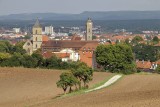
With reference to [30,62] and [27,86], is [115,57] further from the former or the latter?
[27,86]

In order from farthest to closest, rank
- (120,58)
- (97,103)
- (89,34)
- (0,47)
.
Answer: (89,34) < (0,47) < (120,58) < (97,103)

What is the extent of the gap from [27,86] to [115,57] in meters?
25.0

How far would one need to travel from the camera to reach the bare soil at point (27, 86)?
39069mm

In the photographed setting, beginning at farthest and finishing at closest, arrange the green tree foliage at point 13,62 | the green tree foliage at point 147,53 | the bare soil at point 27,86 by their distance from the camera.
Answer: the green tree foliage at point 147,53 < the green tree foliage at point 13,62 < the bare soil at point 27,86

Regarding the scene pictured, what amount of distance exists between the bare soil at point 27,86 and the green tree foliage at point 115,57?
37.4 feet

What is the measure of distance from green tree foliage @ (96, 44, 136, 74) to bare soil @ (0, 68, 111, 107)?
11.4 metres

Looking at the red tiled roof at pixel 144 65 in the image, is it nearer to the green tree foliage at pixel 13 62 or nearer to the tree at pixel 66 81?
the green tree foliage at pixel 13 62

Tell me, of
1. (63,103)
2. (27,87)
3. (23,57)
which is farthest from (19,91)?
(23,57)

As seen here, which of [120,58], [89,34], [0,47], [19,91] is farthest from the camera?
[89,34]

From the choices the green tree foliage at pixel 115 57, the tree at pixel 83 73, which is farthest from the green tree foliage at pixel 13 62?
the tree at pixel 83 73

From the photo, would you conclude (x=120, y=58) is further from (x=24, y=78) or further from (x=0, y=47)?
(x=0, y=47)

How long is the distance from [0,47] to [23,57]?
32.2 meters

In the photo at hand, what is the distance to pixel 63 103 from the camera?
31.1 metres

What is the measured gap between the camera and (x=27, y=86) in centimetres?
5034
